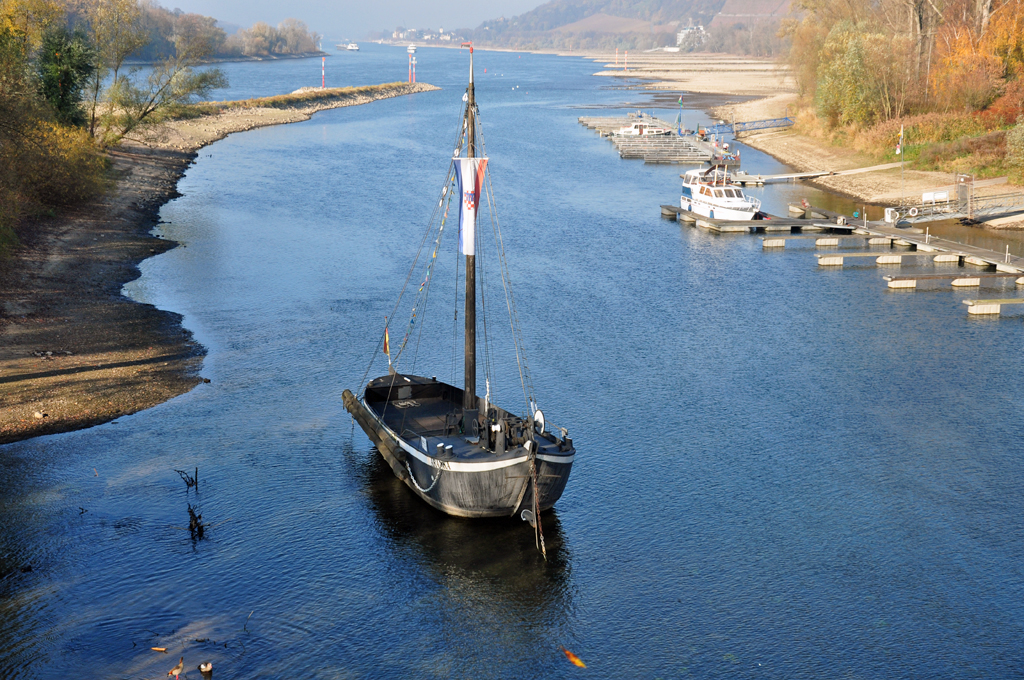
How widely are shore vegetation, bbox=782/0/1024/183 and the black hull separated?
58259 mm

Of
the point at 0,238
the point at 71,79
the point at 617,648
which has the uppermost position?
the point at 71,79

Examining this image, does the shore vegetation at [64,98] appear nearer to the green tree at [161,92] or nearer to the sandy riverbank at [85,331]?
the green tree at [161,92]

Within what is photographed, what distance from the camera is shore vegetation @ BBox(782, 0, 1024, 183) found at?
77125mm

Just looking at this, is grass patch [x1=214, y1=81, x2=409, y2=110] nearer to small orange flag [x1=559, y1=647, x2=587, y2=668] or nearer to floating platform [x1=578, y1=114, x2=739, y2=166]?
floating platform [x1=578, y1=114, x2=739, y2=166]

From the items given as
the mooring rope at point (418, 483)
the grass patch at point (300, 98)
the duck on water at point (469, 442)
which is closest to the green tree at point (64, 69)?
the duck on water at point (469, 442)

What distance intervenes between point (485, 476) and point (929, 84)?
257 feet

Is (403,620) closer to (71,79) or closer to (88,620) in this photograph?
(88,620)

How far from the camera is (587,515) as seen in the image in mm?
26859

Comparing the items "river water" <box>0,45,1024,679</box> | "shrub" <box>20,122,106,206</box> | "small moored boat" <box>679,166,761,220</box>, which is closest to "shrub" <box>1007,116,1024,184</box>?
"small moored boat" <box>679,166,761,220</box>

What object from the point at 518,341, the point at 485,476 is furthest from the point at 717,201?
the point at 485,476

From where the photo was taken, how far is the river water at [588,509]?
2119cm

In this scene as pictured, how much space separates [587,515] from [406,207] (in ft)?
162

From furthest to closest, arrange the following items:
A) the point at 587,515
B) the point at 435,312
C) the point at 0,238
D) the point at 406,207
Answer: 1. the point at 406,207
2. the point at 435,312
3. the point at 0,238
4. the point at 587,515

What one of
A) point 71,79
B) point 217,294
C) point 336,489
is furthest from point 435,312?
point 71,79
